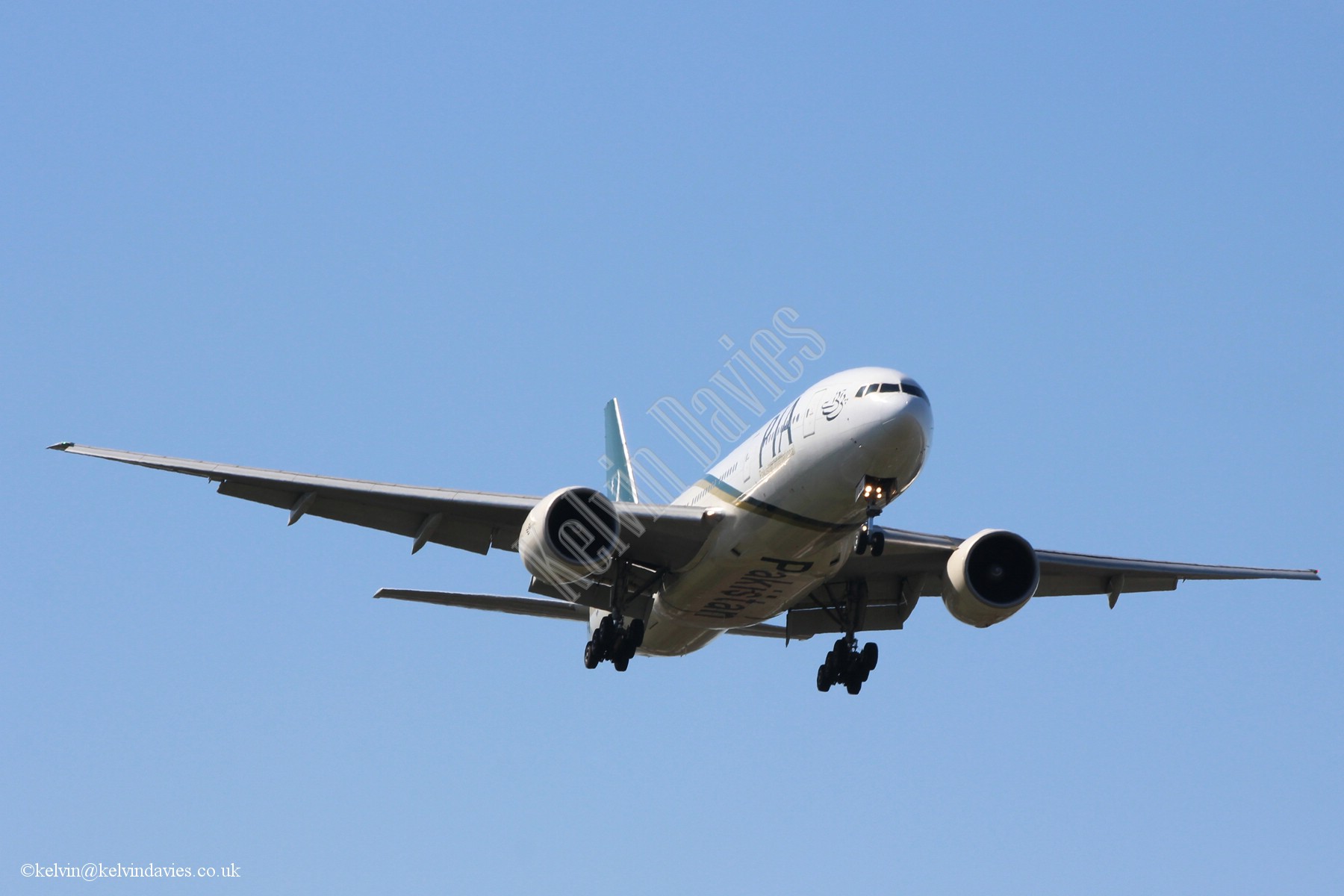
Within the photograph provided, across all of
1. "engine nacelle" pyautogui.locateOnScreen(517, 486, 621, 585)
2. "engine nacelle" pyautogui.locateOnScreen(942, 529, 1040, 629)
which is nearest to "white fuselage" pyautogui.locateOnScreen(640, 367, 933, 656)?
"engine nacelle" pyautogui.locateOnScreen(517, 486, 621, 585)

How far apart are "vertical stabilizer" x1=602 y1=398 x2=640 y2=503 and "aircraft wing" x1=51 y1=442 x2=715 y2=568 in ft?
30.9

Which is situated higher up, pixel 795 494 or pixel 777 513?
pixel 795 494

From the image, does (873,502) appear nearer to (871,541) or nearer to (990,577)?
(871,541)

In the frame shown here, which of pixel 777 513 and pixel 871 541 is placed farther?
pixel 777 513

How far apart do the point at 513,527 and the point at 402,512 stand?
6.23ft

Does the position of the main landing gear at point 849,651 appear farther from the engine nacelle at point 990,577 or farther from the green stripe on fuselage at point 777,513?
the green stripe on fuselage at point 777,513

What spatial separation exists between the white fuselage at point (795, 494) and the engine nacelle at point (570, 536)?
191 cm

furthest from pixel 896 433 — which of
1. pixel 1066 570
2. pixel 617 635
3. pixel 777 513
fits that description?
pixel 1066 570

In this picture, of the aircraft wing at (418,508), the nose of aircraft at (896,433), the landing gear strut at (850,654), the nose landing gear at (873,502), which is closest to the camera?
the nose of aircraft at (896,433)

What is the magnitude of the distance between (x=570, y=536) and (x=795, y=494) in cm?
358

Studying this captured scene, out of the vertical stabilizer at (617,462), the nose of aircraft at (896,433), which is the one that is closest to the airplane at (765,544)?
the nose of aircraft at (896,433)

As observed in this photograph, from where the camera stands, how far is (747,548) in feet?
79.6

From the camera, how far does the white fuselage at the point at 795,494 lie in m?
22.2

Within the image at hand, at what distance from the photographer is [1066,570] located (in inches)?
1116
